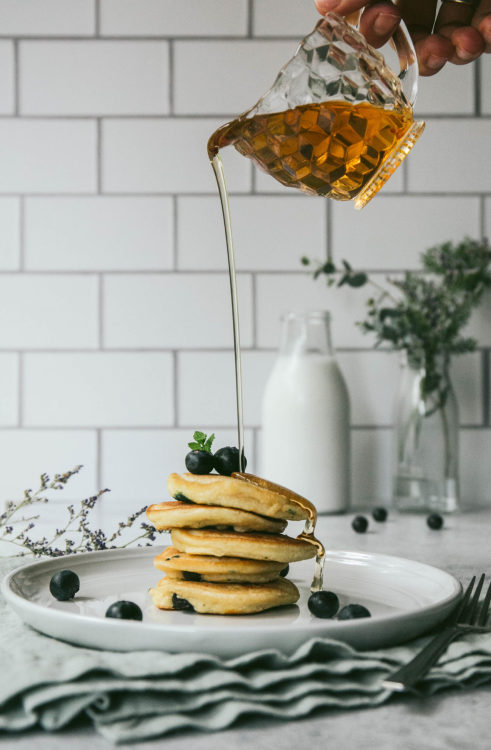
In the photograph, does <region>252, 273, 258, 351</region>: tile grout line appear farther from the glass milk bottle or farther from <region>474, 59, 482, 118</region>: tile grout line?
<region>474, 59, 482, 118</region>: tile grout line

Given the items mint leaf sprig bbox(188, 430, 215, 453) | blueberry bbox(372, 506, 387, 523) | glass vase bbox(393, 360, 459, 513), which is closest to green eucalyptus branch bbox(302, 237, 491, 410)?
glass vase bbox(393, 360, 459, 513)

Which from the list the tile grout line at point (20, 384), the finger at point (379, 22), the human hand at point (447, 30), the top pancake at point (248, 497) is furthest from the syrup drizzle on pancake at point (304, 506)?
the tile grout line at point (20, 384)

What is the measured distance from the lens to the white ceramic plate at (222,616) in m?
0.62

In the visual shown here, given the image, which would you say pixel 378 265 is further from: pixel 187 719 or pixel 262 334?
pixel 187 719

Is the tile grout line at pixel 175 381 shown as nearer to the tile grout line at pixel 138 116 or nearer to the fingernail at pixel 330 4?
the tile grout line at pixel 138 116

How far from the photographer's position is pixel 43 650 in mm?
645

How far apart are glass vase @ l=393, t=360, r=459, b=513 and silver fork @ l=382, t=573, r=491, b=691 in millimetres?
780

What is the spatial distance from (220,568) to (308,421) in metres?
0.80

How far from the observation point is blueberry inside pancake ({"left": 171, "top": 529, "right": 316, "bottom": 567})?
73cm

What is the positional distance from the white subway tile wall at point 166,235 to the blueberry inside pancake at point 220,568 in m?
0.98

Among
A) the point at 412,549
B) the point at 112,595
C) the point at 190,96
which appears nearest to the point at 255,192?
the point at 190,96

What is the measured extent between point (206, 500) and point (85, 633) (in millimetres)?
174

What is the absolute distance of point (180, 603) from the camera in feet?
2.49

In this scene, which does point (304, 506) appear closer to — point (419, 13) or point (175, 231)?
point (419, 13)
